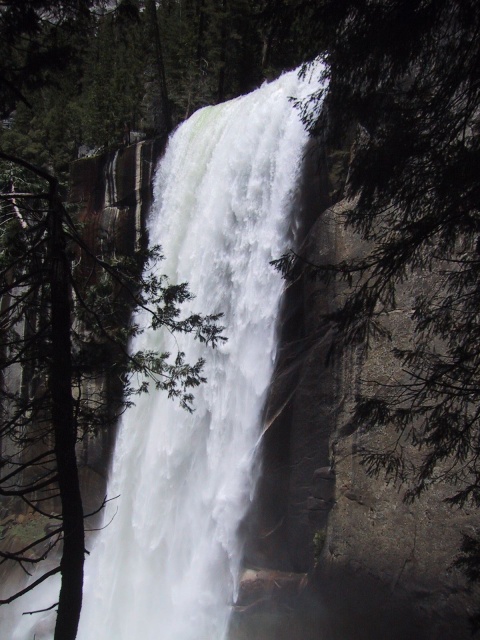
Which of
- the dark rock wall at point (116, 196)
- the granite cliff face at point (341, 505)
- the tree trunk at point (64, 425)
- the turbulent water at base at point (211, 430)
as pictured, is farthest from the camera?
the dark rock wall at point (116, 196)

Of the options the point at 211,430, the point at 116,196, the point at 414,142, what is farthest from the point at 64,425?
the point at 116,196

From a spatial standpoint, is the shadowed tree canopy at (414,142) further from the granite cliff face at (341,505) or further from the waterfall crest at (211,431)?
the waterfall crest at (211,431)

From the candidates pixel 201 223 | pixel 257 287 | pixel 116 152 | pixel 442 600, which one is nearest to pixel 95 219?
pixel 116 152

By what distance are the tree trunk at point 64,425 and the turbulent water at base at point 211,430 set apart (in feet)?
22.1

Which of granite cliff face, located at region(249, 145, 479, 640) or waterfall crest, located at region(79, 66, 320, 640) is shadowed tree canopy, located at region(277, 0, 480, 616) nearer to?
granite cliff face, located at region(249, 145, 479, 640)

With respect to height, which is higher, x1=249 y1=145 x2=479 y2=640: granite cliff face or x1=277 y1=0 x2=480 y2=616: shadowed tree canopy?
x1=277 y1=0 x2=480 y2=616: shadowed tree canopy

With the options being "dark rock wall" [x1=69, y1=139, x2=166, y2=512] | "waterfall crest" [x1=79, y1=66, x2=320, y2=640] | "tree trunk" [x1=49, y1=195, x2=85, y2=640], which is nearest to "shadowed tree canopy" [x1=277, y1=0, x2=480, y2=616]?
"tree trunk" [x1=49, y1=195, x2=85, y2=640]

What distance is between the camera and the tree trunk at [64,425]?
3.89m

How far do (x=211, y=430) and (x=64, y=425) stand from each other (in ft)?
25.5

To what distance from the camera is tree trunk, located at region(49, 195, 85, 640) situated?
12.8 ft

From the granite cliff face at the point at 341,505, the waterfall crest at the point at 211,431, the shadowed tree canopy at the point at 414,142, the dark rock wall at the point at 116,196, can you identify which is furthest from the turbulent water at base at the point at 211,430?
the shadowed tree canopy at the point at 414,142

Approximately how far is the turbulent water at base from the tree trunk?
673 cm

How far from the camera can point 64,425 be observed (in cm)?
405

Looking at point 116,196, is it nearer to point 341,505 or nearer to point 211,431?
point 211,431
